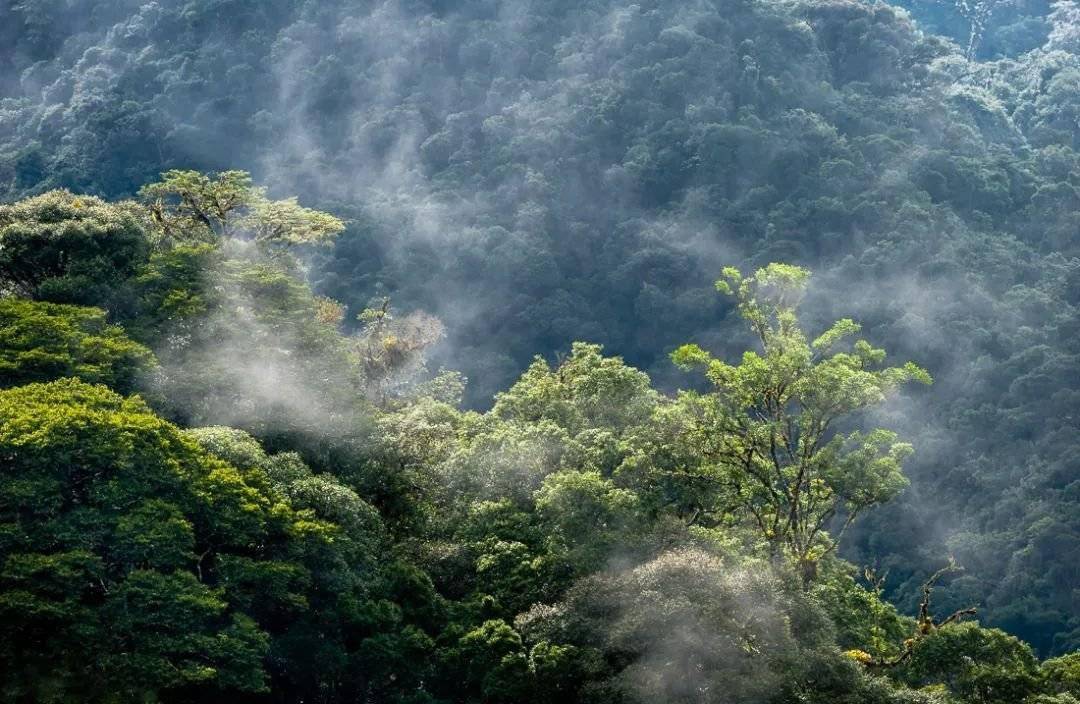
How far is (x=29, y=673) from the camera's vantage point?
2164cm

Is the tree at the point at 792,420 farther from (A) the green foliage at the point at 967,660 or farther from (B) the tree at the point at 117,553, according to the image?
(B) the tree at the point at 117,553

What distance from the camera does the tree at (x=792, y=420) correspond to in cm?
3019

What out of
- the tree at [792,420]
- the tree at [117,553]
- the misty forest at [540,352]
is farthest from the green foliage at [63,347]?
the tree at [792,420]

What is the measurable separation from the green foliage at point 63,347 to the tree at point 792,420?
44.6ft

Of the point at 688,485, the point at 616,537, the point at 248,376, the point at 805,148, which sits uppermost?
the point at 805,148

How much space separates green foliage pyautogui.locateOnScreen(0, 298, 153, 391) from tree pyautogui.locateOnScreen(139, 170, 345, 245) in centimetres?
1007

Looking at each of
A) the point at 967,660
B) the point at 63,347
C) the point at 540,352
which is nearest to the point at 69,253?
the point at 63,347

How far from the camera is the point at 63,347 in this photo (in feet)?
98.4

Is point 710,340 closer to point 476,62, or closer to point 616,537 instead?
point 476,62

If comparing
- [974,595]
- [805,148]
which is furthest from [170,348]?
[805,148]

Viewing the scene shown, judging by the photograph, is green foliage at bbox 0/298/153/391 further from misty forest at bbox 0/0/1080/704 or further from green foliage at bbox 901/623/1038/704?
green foliage at bbox 901/623/1038/704

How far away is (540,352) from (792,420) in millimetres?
50809

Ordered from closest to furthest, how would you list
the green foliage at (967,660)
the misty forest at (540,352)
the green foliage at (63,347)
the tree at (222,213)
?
the misty forest at (540,352), the green foliage at (967,660), the green foliage at (63,347), the tree at (222,213)

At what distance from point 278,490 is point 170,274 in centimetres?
1062
